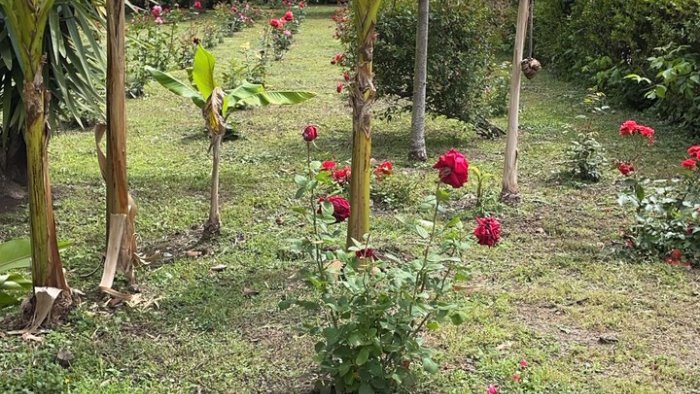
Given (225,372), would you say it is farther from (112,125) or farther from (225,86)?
(225,86)

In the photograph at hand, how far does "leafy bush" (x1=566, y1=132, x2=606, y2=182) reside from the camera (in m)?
6.63

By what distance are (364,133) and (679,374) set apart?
1899mm

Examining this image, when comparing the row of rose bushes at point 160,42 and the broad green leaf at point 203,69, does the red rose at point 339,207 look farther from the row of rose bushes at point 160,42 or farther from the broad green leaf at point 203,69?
the row of rose bushes at point 160,42

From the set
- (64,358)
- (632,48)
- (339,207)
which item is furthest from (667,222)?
(632,48)

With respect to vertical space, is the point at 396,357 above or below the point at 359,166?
below

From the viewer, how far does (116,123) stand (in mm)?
4113

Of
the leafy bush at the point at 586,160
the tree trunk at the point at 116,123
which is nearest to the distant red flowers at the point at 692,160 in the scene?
the leafy bush at the point at 586,160

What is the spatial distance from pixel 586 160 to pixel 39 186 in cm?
450

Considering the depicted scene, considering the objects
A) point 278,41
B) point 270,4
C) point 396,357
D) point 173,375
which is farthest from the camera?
point 270,4

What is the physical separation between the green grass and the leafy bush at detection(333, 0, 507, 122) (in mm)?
530

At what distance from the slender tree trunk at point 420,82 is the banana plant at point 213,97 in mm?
1842

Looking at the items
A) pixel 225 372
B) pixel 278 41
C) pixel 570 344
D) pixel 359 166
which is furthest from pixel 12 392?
pixel 278 41

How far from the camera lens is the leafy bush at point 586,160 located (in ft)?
21.7

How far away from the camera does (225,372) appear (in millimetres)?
3555
